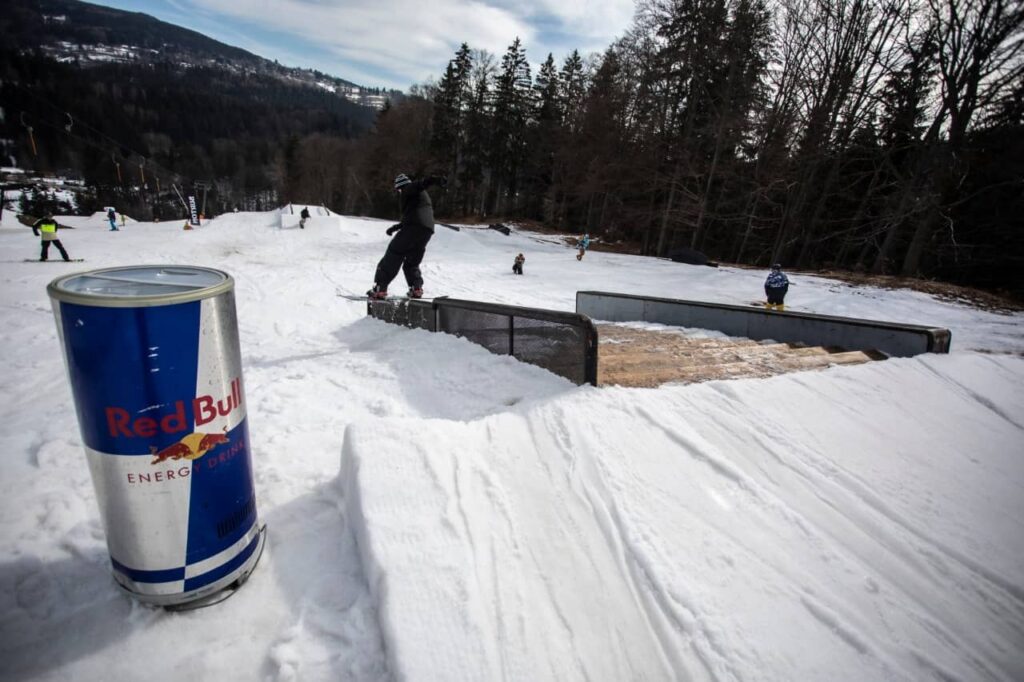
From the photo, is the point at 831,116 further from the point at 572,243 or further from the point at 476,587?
the point at 476,587

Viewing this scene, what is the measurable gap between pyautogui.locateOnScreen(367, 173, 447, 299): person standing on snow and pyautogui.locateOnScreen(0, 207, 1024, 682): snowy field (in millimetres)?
3538

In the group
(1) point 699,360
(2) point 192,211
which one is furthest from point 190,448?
(2) point 192,211

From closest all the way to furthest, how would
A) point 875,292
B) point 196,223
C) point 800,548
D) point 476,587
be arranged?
point 476,587 → point 800,548 → point 875,292 → point 196,223

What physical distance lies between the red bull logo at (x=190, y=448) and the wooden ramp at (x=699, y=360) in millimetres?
2785

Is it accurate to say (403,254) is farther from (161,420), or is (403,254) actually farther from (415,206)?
(161,420)

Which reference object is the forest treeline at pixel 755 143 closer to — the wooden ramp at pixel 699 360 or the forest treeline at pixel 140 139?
the wooden ramp at pixel 699 360

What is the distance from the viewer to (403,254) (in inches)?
304

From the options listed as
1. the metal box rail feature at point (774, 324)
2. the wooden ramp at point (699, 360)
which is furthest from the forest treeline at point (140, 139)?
the wooden ramp at point (699, 360)

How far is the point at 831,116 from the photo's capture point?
2150 cm

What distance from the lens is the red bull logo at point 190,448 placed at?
182 centimetres

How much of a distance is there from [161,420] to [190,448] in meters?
0.17

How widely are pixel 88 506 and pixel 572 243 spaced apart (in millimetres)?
29895

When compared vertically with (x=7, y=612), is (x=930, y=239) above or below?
Answer: above

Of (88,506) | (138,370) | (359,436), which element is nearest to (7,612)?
(88,506)
